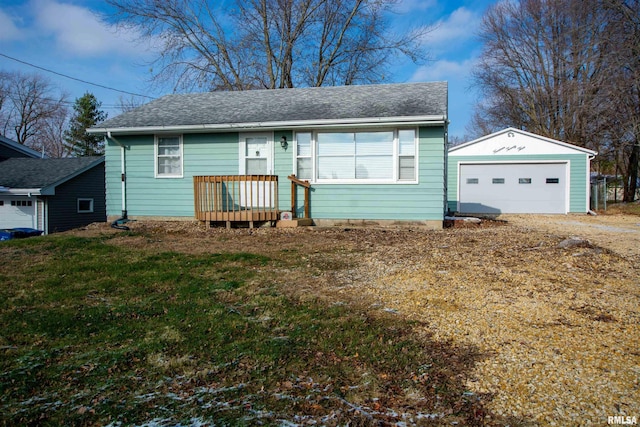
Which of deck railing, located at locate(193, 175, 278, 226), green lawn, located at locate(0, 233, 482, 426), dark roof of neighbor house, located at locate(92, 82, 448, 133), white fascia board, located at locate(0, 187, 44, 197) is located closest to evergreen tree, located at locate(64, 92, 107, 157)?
white fascia board, located at locate(0, 187, 44, 197)

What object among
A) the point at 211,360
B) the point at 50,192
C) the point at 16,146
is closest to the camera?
the point at 211,360

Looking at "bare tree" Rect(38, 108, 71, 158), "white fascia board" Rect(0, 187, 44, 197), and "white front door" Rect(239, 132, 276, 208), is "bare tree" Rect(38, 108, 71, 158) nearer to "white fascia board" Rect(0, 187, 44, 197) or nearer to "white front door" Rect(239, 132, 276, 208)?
"white fascia board" Rect(0, 187, 44, 197)

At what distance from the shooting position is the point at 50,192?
61.9 feet

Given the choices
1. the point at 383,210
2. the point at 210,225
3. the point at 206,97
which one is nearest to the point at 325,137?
the point at 383,210

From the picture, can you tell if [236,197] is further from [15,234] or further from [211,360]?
[15,234]

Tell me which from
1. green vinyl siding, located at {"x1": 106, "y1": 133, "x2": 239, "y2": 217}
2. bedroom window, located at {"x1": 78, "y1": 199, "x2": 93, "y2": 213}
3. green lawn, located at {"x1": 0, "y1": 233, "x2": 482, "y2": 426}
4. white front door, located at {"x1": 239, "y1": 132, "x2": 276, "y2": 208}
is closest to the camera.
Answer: green lawn, located at {"x1": 0, "y1": 233, "x2": 482, "y2": 426}

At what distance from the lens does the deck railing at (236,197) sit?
959 centimetres

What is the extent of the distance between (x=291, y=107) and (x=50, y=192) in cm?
1377

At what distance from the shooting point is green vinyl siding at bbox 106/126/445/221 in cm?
977

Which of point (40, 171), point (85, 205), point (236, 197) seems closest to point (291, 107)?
point (236, 197)

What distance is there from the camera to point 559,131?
23766 mm

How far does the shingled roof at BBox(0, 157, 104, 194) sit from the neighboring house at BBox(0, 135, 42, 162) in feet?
3.45

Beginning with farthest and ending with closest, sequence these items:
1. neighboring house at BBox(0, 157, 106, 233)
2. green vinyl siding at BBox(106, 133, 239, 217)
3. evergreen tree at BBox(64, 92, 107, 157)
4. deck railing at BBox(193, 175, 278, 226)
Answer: evergreen tree at BBox(64, 92, 107, 157)
neighboring house at BBox(0, 157, 106, 233)
green vinyl siding at BBox(106, 133, 239, 217)
deck railing at BBox(193, 175, 278, 226)

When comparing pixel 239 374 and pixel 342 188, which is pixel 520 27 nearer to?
pixel 342 188
